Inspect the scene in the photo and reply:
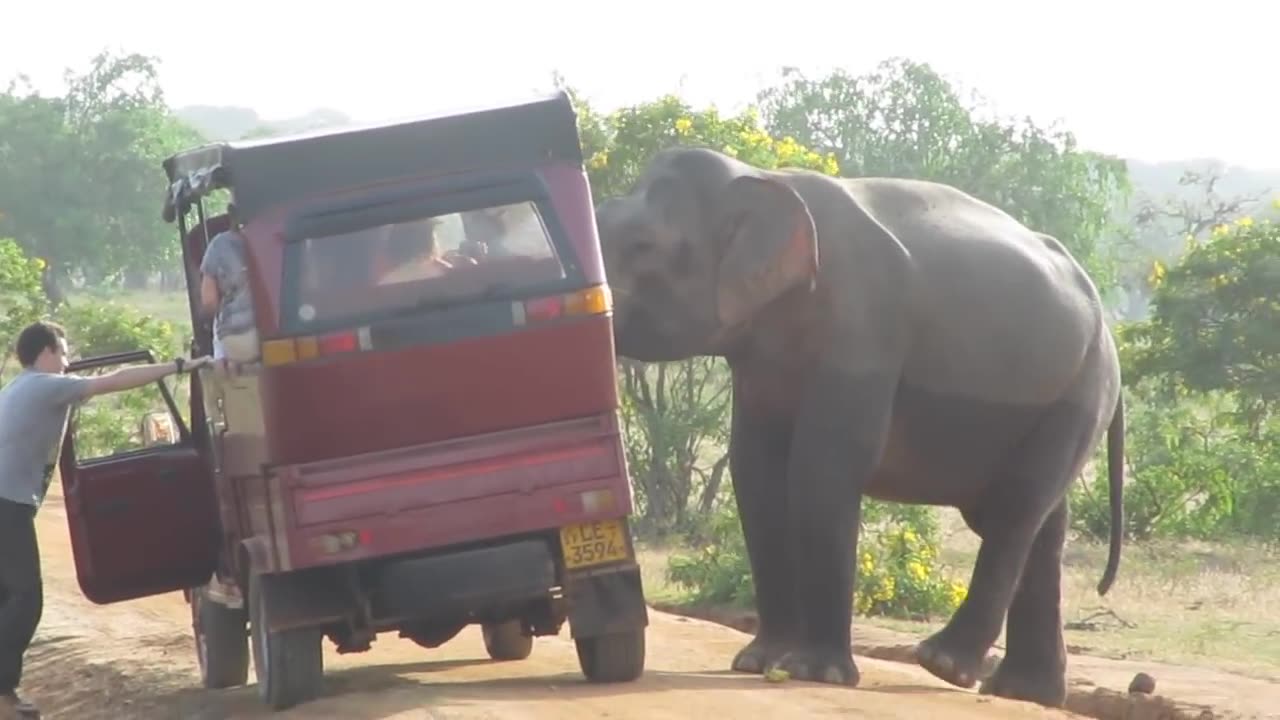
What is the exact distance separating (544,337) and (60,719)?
3.93 metres

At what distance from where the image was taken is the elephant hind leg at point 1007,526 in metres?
11.6

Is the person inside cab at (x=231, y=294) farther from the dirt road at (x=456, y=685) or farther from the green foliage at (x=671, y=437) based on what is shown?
the green foliage at (x=671, y=437)

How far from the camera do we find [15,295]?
3247cm

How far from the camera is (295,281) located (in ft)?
29.5

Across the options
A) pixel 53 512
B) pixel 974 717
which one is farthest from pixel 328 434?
pixel 53 512

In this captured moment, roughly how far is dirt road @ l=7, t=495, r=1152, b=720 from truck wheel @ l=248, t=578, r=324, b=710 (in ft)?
0.30

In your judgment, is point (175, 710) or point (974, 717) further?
point (175, 710)

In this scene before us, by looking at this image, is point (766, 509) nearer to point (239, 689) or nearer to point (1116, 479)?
point (239, 689)

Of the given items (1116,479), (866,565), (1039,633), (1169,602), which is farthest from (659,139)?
(1039,633)

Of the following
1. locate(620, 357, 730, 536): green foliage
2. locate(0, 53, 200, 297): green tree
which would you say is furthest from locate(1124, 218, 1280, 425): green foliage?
locate(0, 53, 200, 297): green tree

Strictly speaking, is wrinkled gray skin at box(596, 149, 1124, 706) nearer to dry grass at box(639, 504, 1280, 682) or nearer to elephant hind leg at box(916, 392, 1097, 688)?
elephant hind leg at box(916, 392, 1097, 688)

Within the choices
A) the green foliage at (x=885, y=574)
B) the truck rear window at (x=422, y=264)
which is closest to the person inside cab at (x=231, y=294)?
the truck rear window at (x=422, y=264)

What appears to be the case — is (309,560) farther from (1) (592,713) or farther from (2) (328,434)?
(1) (592,713)

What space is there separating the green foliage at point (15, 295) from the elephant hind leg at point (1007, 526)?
2165 centimetres
